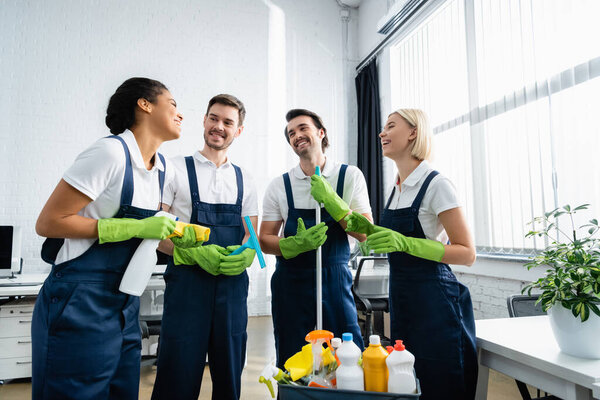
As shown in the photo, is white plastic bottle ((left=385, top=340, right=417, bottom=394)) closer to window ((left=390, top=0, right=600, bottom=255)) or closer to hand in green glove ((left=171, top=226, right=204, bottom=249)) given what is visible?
hand in green glove ((left=171, top=226, right=204, bottom=249))

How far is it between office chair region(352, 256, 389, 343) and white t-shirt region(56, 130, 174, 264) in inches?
84.3

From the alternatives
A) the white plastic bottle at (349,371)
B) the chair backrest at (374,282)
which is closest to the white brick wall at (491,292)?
the chair backrest at (374,282)

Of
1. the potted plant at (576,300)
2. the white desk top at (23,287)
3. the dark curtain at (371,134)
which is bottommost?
the white desk top at (23,287)

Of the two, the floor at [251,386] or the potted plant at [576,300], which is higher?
the potted plant at [576,300]

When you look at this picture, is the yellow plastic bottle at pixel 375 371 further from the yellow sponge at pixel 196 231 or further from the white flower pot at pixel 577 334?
the yellow sponge at pixel 196 231

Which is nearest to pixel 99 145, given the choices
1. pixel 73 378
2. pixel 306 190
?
pixel 73 378

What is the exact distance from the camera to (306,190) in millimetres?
1931

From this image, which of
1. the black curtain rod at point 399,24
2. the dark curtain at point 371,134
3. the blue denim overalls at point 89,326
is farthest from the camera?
the dark curtain at point 371,134

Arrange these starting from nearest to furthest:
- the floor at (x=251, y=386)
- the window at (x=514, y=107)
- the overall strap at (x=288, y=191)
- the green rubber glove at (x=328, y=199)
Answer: the green rubber glove at (x=328, y=199) → the overall strap at (x=288, y=191) → the window at (x=514, y=107) → the floor at (x=251, y=386)

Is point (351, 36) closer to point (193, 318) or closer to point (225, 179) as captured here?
point (225, 179)

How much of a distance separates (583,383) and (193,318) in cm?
132

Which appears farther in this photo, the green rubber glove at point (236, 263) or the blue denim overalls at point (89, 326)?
the green rubber glove at point (236, 263)

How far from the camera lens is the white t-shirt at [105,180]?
1240mm

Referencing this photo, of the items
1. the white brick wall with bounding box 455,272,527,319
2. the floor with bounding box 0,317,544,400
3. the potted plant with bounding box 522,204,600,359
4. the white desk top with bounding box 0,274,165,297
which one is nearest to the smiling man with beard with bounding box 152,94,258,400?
the potted plant with bounding box 522,204,600,359
